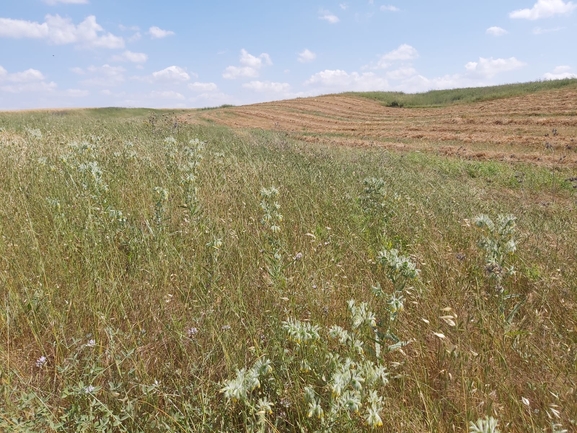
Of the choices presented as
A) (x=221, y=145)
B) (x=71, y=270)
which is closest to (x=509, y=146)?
→ (x=221, y=145)

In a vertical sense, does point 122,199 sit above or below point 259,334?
above

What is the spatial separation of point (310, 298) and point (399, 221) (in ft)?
6.76

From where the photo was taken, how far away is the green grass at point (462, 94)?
28.2m

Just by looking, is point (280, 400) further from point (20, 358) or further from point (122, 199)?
point (122, 199)

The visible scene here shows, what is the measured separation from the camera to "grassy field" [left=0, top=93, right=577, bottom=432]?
1.62 meters

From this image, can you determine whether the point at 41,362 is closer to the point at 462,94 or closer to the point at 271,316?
the point at 271,316

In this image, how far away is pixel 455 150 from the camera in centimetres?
1362

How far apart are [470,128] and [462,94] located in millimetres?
19345

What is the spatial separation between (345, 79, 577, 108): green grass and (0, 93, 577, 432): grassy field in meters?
30.0

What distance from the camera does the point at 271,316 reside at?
6.64 feet

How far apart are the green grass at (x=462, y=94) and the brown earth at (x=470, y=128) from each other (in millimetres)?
1963

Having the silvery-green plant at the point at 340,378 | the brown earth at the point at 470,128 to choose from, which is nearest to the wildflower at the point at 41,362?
the silvery-green plant at the point at 340,378

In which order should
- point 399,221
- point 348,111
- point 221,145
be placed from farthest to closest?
A: point 348,111
point 221,145
point 399,221

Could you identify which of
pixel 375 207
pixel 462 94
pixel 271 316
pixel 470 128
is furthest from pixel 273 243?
pixel 462 94
